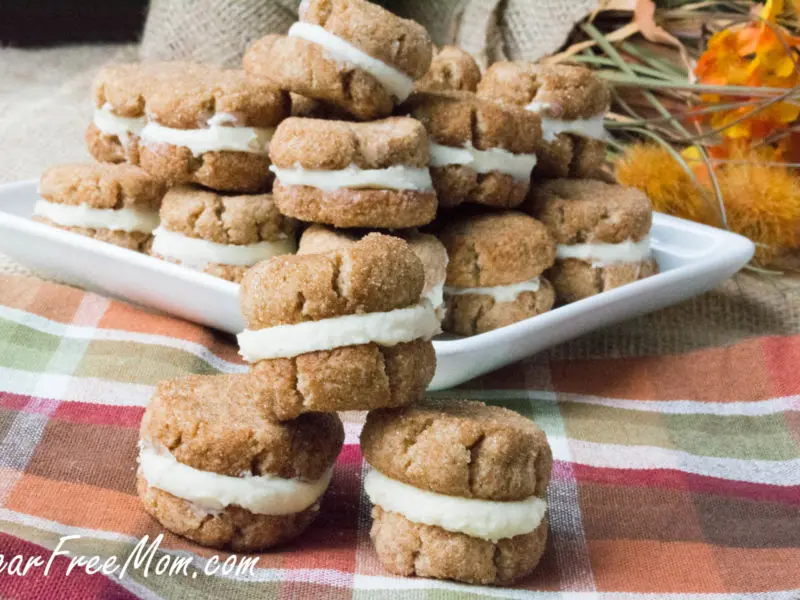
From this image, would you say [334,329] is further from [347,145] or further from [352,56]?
[352,56]

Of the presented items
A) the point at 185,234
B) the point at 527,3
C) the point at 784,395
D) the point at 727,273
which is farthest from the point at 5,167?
the point at 784,395

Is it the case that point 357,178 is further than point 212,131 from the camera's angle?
No

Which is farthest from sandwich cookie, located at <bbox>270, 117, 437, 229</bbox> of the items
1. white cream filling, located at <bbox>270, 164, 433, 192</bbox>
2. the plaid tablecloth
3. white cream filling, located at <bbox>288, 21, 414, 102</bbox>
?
the plaid tablecloth

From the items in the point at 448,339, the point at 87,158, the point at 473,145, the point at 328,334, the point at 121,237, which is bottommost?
the point at 87,158

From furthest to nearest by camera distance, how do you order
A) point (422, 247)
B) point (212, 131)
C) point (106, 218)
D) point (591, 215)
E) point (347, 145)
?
point (106, 218)
point (591, 215)
point (212, 131)
point (422, 247)
point (347, 145)

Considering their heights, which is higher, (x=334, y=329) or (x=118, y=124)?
(x=334, y=329)

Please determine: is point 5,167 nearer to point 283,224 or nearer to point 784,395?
point 283,224

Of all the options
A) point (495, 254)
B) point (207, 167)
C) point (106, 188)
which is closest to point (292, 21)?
point (106, 188)
